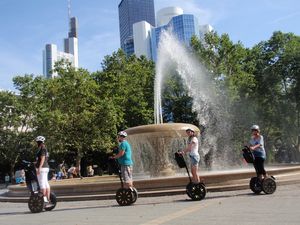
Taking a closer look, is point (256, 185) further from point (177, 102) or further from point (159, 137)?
point (177, 102)

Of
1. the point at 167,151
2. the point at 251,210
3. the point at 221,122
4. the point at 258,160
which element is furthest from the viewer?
the point at 221,122

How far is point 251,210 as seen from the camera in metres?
8.22

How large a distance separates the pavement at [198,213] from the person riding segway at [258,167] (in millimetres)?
202

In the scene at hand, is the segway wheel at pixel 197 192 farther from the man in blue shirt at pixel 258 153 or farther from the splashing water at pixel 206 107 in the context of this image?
the splashing water at pixel 206 107

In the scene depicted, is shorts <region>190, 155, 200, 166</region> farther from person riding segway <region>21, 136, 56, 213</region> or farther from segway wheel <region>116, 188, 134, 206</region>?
person riding segway <region>21, 136, 56, 213</region>

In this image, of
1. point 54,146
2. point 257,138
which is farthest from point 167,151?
point 54,146

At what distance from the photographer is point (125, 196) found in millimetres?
10555

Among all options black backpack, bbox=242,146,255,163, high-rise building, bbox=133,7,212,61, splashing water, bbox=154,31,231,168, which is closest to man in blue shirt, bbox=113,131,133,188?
black backpack, bbox=242,146,255,163

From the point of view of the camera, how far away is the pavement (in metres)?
7.38

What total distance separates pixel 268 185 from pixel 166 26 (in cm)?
5858

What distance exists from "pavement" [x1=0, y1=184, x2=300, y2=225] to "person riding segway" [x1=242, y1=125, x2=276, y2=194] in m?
0.20

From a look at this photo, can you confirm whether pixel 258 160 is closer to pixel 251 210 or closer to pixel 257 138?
pixel 257 138

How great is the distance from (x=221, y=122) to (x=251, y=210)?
118 feet

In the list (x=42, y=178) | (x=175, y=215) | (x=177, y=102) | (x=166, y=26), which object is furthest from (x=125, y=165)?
(x=166, y=26)
